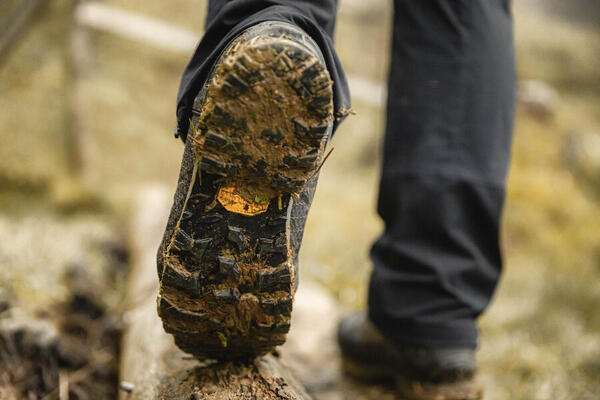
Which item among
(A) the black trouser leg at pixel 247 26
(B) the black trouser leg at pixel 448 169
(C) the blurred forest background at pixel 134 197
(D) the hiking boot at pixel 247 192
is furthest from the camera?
(C) the blurred forest background at pixel 134 197

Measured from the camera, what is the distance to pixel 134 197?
2.45 metres

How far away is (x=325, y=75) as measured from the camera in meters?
0.54

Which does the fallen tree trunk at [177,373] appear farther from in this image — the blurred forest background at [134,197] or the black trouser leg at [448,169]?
the black trouser leg at [448,169]

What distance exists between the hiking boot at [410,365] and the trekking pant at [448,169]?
0.03 metres

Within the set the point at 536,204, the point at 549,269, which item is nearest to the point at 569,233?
the point at 536,204

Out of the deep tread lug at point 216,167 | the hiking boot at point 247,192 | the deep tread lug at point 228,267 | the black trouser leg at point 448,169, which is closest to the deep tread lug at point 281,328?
the hiking boot at point 247,192

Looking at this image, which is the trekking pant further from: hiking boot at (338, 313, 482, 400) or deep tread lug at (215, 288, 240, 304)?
deep tread lug at (215, 288, 240, 304)

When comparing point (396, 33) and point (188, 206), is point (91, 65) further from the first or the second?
point (188, 206)

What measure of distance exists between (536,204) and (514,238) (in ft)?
1.24

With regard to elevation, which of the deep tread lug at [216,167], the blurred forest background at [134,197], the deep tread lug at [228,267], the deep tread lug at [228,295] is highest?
the deep tread lug at [216,167]

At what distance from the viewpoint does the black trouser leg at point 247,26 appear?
2.11 feet

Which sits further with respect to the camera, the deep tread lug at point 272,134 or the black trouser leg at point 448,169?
the black trouser leg at point 448,169

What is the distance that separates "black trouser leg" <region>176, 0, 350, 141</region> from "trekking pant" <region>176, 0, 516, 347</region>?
0.34 metres

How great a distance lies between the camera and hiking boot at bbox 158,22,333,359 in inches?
21.3
